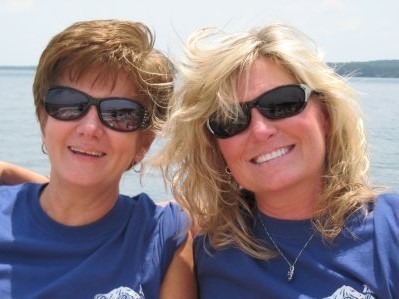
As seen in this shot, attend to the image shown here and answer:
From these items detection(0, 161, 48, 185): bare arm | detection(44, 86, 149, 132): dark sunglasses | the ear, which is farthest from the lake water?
detection(44, 86, 149, 132): dark sunglasses

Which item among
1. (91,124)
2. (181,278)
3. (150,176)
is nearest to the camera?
(91,124)

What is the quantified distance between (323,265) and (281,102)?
2.44 feet

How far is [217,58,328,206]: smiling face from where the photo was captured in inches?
106

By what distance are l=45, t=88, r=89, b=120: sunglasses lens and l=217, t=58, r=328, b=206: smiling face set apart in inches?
27.7

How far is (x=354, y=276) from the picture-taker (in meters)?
2.61

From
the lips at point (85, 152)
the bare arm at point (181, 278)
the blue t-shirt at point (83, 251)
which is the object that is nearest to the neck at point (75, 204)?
the blue t-shirt at point (83, 251)

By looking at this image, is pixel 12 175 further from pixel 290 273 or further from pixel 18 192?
pixel 290 273

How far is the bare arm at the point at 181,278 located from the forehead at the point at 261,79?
88 centimetres

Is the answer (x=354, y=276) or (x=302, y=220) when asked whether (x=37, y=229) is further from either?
(x=354, y=276)

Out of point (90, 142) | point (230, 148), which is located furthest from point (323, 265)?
point (90, 142)

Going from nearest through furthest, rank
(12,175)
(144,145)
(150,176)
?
1. (144,145)
2. (12,175)
3. (150,176)

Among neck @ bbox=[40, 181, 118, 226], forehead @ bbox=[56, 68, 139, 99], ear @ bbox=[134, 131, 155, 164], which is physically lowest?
neck @ bbox=[40, 181, 118, 226]

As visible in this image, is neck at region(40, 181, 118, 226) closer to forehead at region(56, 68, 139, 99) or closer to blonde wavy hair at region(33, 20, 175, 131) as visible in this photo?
blonde wavy hair at region(33, 20, 175, 131)

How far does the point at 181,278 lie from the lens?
2.99 metres
